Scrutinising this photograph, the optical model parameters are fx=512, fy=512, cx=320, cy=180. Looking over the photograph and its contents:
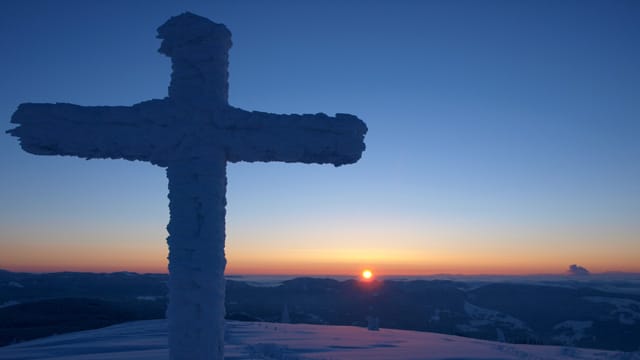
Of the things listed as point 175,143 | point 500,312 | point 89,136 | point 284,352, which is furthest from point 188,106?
point 500,312

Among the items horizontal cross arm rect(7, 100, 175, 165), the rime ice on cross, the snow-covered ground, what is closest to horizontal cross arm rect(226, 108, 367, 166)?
the rime ice on cross

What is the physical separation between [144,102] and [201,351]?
7.01 ft

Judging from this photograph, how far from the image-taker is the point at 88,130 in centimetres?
429

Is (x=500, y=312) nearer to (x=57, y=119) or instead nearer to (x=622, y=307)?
(x=622, y=307)

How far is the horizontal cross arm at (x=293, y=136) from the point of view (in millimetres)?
4379

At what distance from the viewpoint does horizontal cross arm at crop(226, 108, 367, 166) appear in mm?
4379

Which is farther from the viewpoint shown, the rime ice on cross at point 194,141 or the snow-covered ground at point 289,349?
the snow-covered ground at point 289,349

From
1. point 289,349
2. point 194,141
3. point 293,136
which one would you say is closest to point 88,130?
point 194,141

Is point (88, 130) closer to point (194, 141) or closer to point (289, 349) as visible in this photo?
point (194, 141)

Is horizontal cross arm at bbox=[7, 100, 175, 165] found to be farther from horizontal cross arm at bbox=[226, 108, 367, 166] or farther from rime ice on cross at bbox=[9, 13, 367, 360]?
horizontal cross arm at bbox=[226, 108, 367, 166]

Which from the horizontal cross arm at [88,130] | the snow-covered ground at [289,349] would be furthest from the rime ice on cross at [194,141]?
the snow-covered ground at [289,349]

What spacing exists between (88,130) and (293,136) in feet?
5.63

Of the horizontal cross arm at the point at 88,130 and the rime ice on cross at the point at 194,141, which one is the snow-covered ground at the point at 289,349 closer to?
the rime ice on cross at the point at 194,141

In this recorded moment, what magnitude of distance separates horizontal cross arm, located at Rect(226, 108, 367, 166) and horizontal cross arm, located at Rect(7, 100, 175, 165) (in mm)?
653
